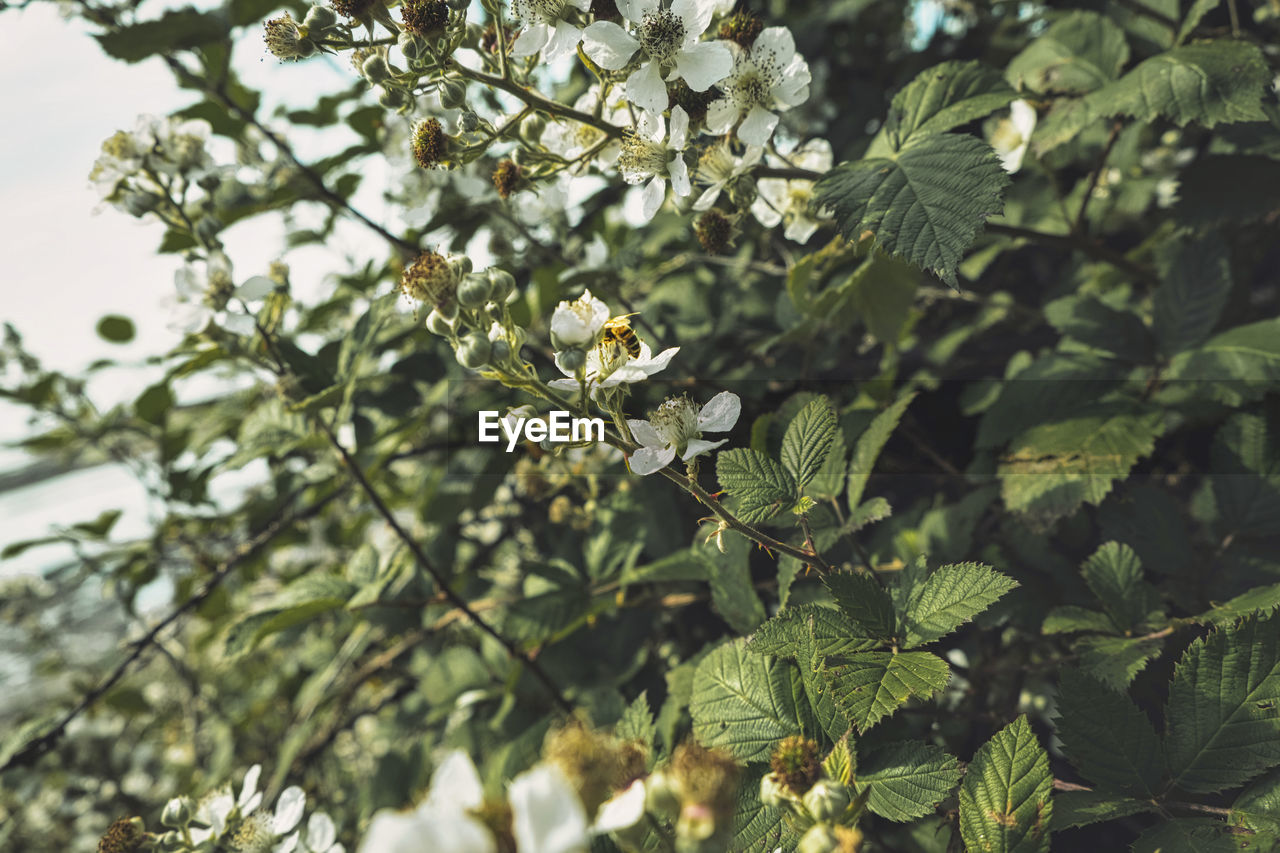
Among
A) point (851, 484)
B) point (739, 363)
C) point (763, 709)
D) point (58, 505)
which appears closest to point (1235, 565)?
point (851, 484)

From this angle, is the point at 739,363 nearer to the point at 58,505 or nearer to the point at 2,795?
the point at 2,795

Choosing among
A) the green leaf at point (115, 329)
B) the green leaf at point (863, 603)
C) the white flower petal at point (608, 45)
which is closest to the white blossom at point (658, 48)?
the white flower petal at point (608, 45)

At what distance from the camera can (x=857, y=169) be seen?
3.04 feet

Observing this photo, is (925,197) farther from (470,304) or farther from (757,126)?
(470,304)

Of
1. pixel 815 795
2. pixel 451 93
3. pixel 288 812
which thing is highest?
pixel 451 93

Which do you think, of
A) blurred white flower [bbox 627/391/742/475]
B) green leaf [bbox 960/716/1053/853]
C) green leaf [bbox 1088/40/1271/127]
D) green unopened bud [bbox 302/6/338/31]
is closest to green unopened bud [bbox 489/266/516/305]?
blurred white flower [bbox 627/391/742/475]

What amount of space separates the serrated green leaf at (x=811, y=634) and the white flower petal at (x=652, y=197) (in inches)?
20.6

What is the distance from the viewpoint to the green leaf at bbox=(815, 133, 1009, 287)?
807 mm

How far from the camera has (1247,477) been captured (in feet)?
3.36

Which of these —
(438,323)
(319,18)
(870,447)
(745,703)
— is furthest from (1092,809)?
(319,18)

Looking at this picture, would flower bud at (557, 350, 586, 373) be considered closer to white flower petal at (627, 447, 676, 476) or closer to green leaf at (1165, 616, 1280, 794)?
white flower petal at (627, 447, 676, 476)

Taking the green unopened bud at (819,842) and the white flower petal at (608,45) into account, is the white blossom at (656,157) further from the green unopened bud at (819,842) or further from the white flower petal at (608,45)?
the green unopened bud at (819,842)

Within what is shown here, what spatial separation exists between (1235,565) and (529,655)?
1056 mm

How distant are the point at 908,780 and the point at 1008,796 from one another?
9 cm
